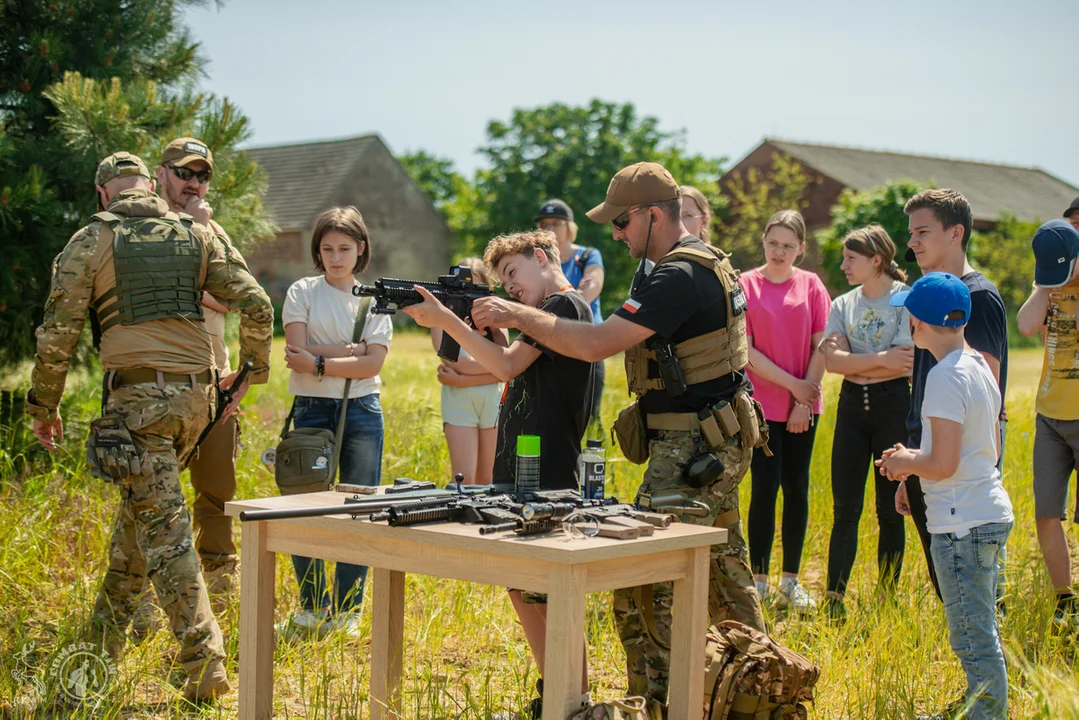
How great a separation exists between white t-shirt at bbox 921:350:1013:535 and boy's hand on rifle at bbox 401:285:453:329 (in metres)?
1.79

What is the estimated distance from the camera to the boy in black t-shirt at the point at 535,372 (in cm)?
396

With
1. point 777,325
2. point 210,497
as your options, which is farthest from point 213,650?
point 777,325

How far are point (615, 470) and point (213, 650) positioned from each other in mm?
3585

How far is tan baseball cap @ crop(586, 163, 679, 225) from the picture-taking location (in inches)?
156

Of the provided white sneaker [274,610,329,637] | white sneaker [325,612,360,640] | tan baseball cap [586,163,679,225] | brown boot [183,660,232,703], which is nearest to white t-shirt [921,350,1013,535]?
tan baseball cap [586,163,679,225]

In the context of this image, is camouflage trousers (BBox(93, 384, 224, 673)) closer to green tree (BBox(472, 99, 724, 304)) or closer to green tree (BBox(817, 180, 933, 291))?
green tree (BBox(817, 180, 933, 291))

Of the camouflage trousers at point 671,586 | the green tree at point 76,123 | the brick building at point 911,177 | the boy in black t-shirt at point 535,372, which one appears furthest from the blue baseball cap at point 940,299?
the brick building at point 911,177

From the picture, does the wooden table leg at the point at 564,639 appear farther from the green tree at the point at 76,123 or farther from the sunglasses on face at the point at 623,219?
the green tree at the point at 76,123

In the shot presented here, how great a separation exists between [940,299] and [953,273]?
93 centimetres

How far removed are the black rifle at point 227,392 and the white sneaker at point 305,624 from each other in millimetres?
972

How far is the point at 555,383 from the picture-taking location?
4066 millimetres

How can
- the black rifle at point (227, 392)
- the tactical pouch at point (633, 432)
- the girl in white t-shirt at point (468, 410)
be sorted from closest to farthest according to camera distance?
the tactical pouch at point (633, 432), the black rifle at point (227, 392), the girl in white t-shirt at point (468, 410)

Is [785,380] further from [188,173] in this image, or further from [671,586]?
[188,173]

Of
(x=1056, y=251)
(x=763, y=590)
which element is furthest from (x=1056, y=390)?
(x=763, y=590)
